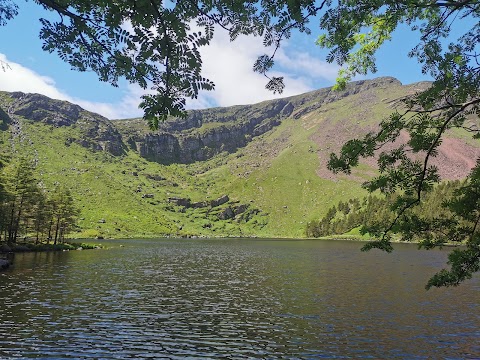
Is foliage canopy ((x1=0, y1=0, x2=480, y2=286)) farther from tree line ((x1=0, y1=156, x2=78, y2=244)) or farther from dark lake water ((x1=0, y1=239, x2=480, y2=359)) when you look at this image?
tree line ((x1=0, y1=156, x2=78, y2=244))

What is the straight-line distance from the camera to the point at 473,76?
9.59 m

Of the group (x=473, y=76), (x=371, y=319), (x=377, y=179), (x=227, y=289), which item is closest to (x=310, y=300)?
(x=371, y=319)

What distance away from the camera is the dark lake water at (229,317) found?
2411cm

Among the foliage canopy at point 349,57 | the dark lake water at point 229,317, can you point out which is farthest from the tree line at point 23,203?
the foliage canopy at point 349,57

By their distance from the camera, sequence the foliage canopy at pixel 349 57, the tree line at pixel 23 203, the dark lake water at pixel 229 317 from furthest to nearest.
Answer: the tree line at pixel 23 203 < the dark lake water at pixel 229 317 < the foliage canopy at pixel 349 57

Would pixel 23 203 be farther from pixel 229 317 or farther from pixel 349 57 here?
pixel 349 57

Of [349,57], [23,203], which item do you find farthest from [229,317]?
[23,203]

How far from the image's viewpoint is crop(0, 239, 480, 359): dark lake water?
79.1ft

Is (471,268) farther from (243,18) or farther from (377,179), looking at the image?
(243,18)

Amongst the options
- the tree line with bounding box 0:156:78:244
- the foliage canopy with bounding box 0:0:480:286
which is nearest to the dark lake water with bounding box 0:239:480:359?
the foliage canopy with bounding box 0:0:480:286

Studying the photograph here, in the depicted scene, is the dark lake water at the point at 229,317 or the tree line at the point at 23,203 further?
the tree line at the point at 23,203

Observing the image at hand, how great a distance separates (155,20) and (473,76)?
28.9 ft

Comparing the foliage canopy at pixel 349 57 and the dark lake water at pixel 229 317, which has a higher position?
the foliage canopy at pixel 349 57

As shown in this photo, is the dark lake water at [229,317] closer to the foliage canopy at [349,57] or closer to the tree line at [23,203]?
the foliage canopy at [349,57]
